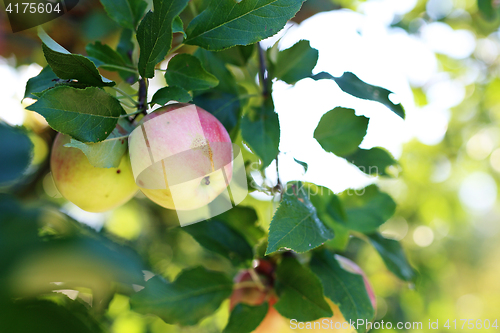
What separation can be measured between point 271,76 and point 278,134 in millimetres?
182

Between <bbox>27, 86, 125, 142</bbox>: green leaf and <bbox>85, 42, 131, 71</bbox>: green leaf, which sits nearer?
<bbox>27, 86, 125, 142</bbox>: green leaf

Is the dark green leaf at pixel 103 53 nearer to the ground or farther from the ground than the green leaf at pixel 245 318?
farther from the ground

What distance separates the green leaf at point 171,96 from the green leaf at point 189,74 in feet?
0.16

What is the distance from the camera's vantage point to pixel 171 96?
51 cm

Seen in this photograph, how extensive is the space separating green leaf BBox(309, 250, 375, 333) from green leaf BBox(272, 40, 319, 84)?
0.38 metres

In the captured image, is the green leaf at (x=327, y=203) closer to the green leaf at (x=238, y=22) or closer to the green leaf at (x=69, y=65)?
the green leaf at (x=238, y=22)

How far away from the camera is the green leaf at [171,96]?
503 mm

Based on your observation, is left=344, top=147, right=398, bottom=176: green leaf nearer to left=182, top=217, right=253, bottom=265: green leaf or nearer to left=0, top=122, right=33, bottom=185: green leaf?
left=182, top=217, right=253, bottom=265: green leaf

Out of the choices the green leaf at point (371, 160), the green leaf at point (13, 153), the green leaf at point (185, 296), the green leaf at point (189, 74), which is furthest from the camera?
the green leaf at point (371, 160)

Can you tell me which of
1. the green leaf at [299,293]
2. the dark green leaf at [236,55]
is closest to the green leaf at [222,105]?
the dark green leaf at [236,55]

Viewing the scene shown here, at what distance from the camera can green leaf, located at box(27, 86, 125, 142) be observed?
43 centimetres

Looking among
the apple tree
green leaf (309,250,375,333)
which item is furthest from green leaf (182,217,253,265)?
green leaf (309,250,375,333)

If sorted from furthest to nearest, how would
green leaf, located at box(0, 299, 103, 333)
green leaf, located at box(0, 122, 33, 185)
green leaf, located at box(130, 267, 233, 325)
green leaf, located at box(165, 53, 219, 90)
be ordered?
green leaf, located at box(130, 267, 233, 325)
green leaf, located at box(165, 53, 219, 90)
green leaf, located at box(0, 122, 33, 185)
green leaf, located at box(0, 299, 103, 333)

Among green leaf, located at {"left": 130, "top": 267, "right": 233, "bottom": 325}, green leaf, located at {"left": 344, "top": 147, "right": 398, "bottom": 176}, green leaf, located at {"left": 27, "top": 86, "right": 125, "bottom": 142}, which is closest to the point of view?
green leaf, located at {"left": 27, "top": 86, "right": 125, "bottom": 142}
